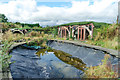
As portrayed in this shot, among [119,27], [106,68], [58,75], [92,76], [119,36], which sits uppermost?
[119,27]

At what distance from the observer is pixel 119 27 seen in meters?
6.87

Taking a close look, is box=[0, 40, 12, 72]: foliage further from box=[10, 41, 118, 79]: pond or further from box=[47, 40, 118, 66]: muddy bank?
box=[47, 40, 118, 66]: muddy bank

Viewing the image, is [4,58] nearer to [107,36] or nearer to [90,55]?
[90,55]

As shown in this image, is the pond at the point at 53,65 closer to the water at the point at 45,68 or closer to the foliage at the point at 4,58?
the water at the point at 45,68

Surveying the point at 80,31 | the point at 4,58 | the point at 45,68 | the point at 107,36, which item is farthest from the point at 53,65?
the point at 80,31

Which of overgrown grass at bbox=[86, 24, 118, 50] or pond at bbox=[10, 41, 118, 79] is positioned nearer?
pond at bbox=[10, 41, 118, 79]

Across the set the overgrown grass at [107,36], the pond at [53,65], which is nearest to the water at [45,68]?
the pond at [53,65]

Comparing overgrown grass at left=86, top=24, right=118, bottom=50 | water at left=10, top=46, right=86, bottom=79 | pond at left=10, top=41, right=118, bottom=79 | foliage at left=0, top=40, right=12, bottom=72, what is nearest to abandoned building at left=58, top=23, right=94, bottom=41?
overgrown grass at left=86, top=24, right=118, bottom=50

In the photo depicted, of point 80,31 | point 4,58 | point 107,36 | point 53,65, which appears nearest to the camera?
point 4,58

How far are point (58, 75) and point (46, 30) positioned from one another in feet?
48.8

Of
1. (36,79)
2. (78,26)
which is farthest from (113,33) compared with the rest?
(36,79)

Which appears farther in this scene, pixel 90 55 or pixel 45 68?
pixel 90 55

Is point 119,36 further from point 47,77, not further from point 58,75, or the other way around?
point 47,77

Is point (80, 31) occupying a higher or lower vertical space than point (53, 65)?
higher
